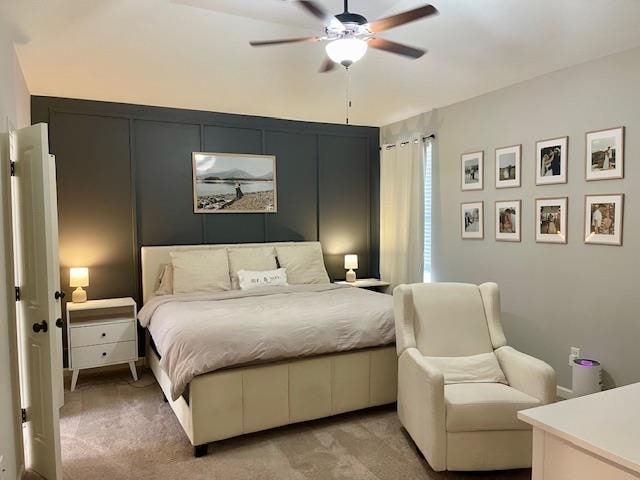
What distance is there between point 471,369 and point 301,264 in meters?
2.41

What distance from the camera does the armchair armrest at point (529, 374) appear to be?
2508mm

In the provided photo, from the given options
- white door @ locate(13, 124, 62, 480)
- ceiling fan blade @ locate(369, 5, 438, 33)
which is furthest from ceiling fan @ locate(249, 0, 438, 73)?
white door @ locate(13, 124, 62, 480)

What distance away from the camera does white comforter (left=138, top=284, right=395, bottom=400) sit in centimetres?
275

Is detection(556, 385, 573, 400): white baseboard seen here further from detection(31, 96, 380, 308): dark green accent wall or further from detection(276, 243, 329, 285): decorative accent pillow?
detection(31, 96, 380, 308): dark green accent wall

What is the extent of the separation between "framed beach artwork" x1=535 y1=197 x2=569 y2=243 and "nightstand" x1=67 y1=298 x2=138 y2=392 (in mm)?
3643

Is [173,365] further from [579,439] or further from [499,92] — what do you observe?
[499,92]

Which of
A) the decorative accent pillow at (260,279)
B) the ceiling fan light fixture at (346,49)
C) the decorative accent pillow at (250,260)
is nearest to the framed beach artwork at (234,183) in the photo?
the decorative accent pillow at (250,260)

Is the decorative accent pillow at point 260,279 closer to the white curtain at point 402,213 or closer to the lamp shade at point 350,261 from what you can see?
the lamp shade at point 350,261

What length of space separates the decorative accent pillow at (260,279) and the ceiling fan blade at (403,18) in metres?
2.71

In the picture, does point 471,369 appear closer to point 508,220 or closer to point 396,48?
point 508,220

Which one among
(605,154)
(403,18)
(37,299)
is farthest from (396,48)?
(37,299)

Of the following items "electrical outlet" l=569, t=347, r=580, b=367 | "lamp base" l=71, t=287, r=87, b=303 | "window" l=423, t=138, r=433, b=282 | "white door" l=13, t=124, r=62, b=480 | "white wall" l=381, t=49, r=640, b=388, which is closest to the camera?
"white door" l=13, t=124, r=62, b=480

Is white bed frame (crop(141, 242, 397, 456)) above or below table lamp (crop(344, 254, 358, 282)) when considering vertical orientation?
below

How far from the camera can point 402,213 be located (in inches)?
208
